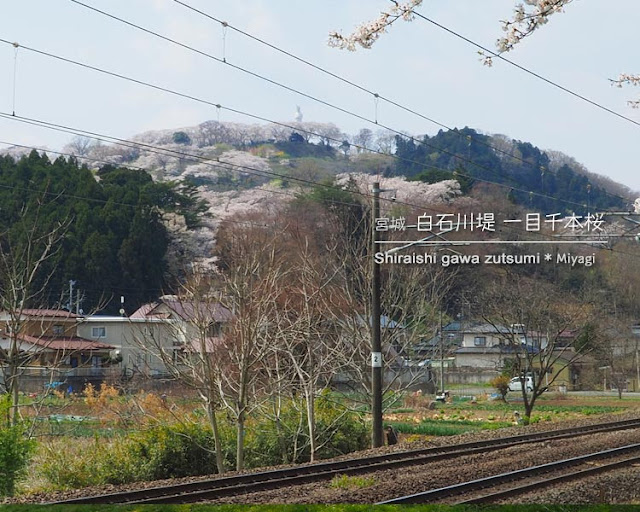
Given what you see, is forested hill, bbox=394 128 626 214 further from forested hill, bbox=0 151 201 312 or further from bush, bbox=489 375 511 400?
bush, bbox=489 375 511 400

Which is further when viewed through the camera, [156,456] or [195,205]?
[195,205]

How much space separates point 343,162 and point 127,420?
97390 mm

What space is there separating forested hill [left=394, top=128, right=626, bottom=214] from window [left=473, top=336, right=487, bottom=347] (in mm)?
20489

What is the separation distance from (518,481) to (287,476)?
11.2ft

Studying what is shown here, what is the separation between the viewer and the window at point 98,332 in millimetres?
48319

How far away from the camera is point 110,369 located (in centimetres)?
3991

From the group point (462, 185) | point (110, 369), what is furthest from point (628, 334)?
point (110, 369)

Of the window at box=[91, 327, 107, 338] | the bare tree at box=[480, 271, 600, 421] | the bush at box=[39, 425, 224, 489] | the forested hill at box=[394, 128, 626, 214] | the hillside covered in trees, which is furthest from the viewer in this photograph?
the forested hill at box=[394, 128, 626, 214]

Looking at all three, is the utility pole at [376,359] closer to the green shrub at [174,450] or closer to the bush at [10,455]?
the green shrub at [174,450]

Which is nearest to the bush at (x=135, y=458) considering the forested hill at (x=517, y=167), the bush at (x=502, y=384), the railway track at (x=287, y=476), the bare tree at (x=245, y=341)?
the bare tree at (x=245, y=341)

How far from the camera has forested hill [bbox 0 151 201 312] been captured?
151ft

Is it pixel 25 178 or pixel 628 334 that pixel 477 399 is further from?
pixel 25 178

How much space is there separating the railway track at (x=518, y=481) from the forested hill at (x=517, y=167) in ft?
184

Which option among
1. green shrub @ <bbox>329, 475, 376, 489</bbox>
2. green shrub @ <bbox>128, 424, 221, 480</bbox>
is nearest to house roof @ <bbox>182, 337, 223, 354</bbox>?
green shrub @ <bbox>128, 424, 221, 480</bbox>
